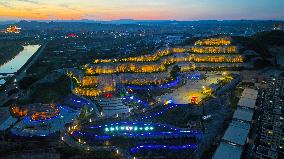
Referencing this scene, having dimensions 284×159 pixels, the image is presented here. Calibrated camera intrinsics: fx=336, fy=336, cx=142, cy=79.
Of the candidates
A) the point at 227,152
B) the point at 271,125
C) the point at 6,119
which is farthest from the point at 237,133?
the point at 6,119

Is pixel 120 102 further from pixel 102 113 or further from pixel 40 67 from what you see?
pixel 40 67

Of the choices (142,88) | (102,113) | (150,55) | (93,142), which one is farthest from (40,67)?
(93,142)

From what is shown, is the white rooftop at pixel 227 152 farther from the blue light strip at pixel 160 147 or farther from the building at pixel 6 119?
the building at pixel 6 119

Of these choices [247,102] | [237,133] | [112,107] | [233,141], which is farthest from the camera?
[112,107]

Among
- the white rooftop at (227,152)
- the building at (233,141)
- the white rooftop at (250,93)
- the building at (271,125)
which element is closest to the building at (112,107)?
the building at (233,141)

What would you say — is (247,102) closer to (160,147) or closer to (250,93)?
(250,93)

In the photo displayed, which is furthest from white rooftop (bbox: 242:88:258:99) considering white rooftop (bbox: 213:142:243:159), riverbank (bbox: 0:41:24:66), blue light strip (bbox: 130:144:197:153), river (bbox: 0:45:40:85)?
riverbank (bbox: 0:41:24:66)

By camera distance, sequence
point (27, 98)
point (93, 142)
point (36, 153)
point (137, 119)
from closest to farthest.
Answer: point (36, 153) → point (93, 142) → point (137, 119) → point (27, 98)
